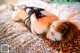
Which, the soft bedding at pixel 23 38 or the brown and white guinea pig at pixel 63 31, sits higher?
the brown and white guinea pig at pixel 63 31

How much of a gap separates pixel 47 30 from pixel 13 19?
583 mm

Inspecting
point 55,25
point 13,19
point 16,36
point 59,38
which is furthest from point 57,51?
point 13,19

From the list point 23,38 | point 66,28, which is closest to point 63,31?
point 66,28

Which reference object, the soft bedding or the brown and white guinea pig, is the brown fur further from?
the soft bedding

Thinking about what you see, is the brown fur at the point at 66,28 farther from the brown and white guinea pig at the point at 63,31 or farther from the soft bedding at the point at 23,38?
the soft bedding at the point at 23,38

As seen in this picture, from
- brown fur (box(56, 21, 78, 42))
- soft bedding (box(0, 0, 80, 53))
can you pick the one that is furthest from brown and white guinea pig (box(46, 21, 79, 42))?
soft bedding (box(0, 0, 80, 53))

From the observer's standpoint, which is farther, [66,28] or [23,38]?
[23,38]

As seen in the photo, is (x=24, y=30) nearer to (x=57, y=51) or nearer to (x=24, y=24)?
(x=24, y=24)

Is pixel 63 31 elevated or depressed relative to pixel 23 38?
elevated

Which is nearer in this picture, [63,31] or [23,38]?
[63,31]

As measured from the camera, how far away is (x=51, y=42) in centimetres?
118

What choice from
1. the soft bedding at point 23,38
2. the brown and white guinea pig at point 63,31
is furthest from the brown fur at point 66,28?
the soft bedding at point 23,38

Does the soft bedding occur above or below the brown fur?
below

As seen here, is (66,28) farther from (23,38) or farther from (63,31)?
(23,38)
